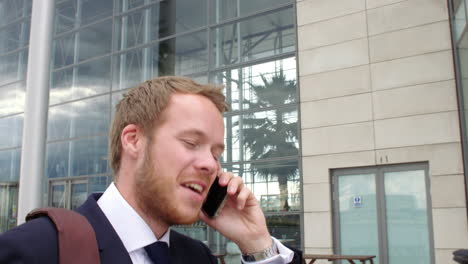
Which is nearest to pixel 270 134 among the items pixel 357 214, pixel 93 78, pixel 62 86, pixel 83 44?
pixel 357 214

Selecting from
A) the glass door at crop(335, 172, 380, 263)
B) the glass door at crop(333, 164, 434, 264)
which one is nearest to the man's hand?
the glass door at crop(333, 164, 434, 264)

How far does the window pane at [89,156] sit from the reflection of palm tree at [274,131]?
5.92m

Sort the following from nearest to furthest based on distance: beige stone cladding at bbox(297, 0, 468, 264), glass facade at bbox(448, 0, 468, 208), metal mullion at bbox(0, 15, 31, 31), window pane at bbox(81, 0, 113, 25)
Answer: glass facade at bbox(448, 0, 468, 208) → beige stone cladding at bbox(297, 0, 468, 264) → window pane at bbox(81, 0, 113, 25) → metal mullion at bbox(0, 15, 31, 31)

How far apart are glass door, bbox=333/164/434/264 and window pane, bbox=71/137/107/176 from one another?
8709 mm

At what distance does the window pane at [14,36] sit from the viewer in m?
21.7

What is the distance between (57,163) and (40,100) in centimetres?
1305

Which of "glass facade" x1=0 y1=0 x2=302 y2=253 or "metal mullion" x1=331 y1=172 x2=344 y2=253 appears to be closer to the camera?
"metal mullion" x1=331 y1=172 x2=344 y2=253

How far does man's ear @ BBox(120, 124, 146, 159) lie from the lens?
1.82 metres

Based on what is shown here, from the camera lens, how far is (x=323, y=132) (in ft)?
40.6

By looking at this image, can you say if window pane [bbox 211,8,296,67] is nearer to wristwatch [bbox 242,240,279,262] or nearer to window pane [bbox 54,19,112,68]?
window pane [bbox 54,19,112,68]

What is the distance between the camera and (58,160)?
18.8 metres

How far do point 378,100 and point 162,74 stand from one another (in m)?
7.54

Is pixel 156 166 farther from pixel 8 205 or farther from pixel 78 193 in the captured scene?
pixel 8 205

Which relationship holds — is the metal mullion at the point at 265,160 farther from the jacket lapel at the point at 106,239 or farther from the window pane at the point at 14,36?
the window pane at the point at 14,36
